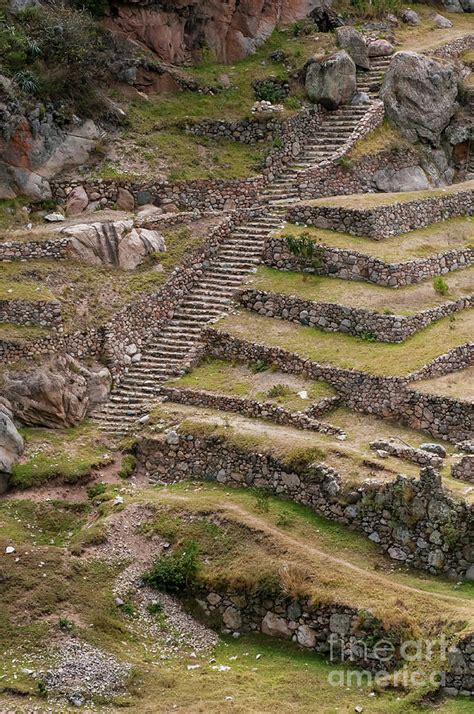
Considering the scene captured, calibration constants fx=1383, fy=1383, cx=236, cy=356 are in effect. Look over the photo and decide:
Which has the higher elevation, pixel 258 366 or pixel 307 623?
pixel 258 366

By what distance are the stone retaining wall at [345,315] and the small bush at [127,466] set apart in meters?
7.23

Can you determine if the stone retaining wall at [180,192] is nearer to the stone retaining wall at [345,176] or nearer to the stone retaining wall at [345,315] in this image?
the stone retaining wall at [345,176]

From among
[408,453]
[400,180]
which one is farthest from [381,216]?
[408,453]

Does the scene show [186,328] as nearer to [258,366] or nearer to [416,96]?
[258,366]

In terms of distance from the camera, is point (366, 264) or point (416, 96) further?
point (416, 96)

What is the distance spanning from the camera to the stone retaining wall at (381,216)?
144 ft

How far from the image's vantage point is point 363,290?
1625 inches

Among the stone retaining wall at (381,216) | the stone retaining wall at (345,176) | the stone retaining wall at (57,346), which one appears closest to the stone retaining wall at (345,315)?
the stone retaining wall at (381,216)

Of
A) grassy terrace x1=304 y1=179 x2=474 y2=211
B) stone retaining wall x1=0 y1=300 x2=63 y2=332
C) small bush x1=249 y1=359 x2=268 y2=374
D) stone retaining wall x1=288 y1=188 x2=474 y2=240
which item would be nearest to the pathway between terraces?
stone retaining wall x1=288 y1=188 x2=474 y2=240

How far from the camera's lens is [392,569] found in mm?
31750

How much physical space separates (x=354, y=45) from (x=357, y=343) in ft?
52.5

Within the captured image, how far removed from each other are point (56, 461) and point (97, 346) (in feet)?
17.0

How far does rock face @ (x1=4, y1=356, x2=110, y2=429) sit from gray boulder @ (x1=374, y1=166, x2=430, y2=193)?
587 inches

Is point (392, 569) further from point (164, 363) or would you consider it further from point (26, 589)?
point (164, 363)
